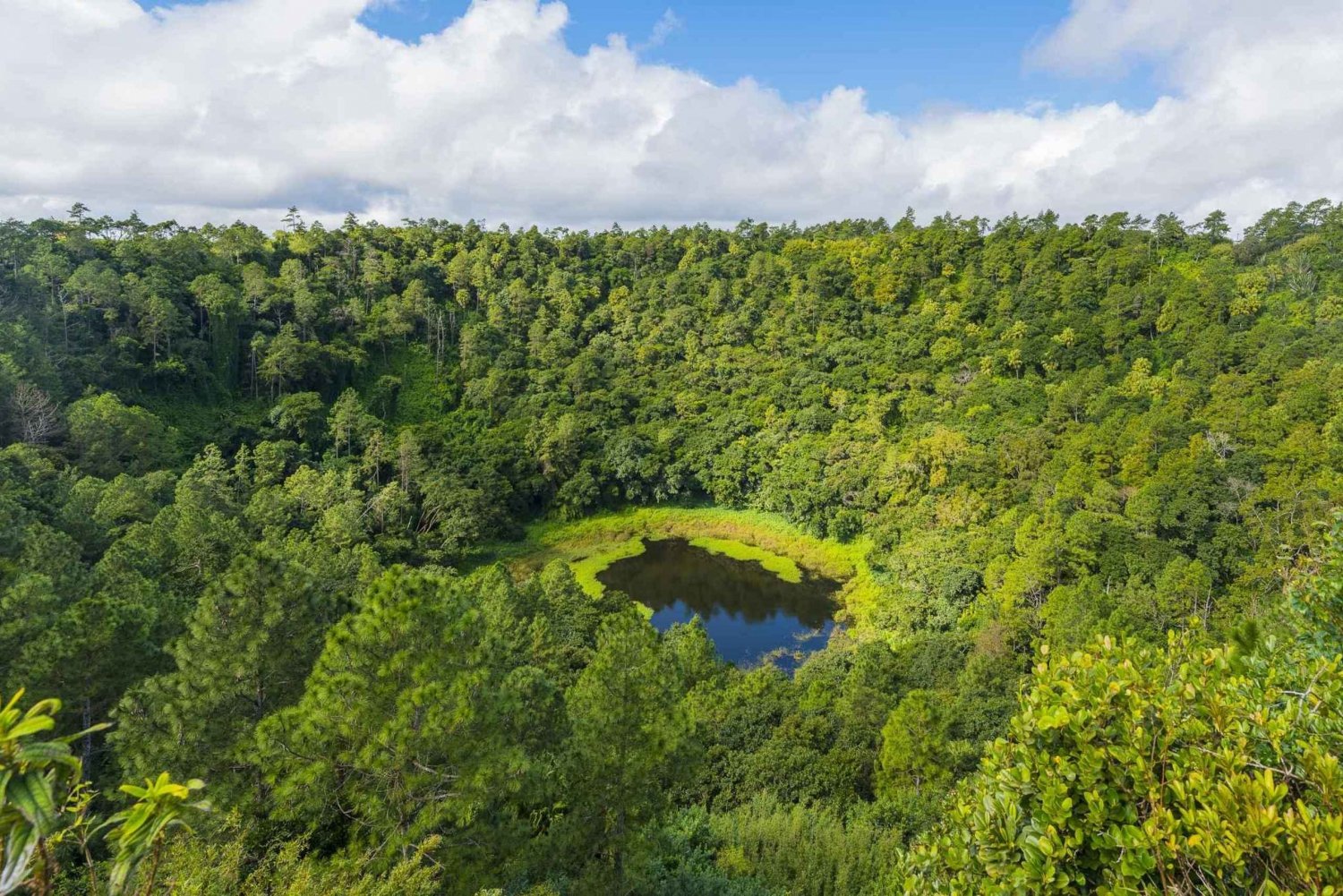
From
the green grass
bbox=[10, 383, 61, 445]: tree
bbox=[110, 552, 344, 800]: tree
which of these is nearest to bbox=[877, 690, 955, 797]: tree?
bbox=[110, 552, 344, 800]: tree

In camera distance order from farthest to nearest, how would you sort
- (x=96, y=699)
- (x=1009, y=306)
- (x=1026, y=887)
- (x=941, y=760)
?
(x=1009, y=306)
(x=941, y=760)
(x=96, y=699)
(x=1026, y=887)

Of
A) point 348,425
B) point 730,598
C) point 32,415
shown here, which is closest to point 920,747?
point 730,598

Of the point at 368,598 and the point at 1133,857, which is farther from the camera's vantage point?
the point at 368,598

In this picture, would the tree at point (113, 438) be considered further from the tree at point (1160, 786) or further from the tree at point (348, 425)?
the tree at point (1160, 786)

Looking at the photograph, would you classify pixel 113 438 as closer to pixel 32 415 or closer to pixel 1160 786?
pixel 32 415

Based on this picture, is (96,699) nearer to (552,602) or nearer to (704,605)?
(552,602)

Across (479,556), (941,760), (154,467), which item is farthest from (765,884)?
(154,467)

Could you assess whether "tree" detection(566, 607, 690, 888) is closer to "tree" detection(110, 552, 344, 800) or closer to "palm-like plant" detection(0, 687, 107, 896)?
"tree" detection(110, 552, 344, 800)
